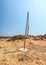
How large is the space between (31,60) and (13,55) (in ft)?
2.84

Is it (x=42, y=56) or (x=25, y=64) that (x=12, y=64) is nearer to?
(x=25, y=64)

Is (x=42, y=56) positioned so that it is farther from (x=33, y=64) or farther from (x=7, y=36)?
(x=7, y=36)

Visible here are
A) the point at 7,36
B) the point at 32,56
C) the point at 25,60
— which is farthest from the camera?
the point at 7,36

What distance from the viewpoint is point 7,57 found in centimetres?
585

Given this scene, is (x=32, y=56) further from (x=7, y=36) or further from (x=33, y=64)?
(x=7, y=36)

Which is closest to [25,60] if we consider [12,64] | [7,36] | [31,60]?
[31,60]

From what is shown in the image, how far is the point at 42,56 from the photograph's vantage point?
240 inches

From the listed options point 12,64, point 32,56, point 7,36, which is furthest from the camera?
point 7,36

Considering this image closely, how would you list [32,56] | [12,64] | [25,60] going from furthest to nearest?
1. [32,56]
2. [25,60]
3. [12,64]

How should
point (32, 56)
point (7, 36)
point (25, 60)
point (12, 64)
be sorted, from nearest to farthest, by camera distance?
point (12, 64)
point (25, 60)
point (32, 56)
point (7, 36)

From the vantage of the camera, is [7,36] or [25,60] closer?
[25,60]

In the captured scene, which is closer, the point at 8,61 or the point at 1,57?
the point at 8,61

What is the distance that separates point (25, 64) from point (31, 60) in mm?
427

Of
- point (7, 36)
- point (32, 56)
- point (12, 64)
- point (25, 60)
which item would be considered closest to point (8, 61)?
point (12, 64)
